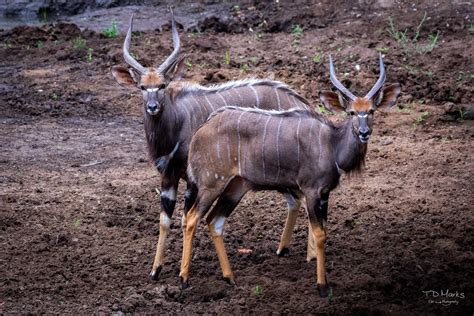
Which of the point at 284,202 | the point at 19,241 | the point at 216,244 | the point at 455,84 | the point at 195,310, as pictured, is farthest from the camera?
the point at 455,84

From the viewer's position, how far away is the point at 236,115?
20.1ft

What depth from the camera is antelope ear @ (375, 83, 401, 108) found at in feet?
19.8

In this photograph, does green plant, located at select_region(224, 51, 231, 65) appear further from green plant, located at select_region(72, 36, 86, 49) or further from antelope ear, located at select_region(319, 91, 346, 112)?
antelope ear, located at select_region(319, 91, 346, 112)

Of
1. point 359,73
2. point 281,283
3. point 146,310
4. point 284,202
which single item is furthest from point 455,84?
point 146,310

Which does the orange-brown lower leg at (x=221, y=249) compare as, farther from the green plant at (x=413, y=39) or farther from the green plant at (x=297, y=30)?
the green plant at (x=297, y=30)

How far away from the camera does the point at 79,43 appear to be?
12.2 metres

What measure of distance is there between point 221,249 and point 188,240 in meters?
0.22

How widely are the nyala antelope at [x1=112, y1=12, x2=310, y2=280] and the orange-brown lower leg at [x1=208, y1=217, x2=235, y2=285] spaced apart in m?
0.22

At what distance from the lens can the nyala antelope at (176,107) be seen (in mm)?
6430

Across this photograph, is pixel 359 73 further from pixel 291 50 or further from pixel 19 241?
pixel 19 241

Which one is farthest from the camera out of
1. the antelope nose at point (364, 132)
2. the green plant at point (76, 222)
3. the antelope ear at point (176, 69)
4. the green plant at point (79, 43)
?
the green plant at point (79, 43)

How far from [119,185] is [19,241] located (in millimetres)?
1349

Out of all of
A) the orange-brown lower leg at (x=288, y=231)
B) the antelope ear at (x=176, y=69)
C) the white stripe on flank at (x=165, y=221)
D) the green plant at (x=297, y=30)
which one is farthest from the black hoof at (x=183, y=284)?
the green plant at (x=297, y=30)

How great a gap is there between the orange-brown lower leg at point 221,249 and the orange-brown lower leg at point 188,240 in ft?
0.44
